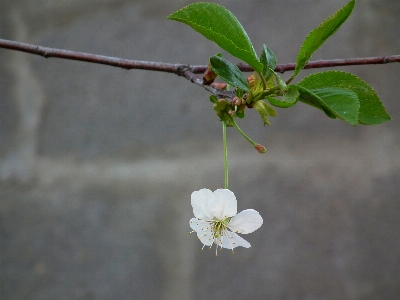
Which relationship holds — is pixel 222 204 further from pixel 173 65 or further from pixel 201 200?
pixel 173 65

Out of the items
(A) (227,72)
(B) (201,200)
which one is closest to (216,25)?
(A) (227,72)

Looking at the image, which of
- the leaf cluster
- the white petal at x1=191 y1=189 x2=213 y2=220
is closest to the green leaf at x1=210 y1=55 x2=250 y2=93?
the leaf cluster

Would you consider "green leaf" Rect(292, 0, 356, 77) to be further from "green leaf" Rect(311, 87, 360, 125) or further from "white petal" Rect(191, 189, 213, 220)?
"white petal" Rect(191, 189, 213, 220)

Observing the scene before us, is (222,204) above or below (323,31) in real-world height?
below

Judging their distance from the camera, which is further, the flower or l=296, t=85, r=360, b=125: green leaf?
the flower

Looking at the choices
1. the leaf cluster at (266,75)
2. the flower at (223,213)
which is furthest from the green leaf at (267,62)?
the flower at (223,213)

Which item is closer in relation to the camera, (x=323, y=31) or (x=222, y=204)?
(x=323, y=31)

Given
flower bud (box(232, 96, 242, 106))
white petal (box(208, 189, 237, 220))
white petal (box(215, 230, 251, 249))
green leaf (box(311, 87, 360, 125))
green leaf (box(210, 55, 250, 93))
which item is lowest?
white petal (box(215, 230, 251, 249))
